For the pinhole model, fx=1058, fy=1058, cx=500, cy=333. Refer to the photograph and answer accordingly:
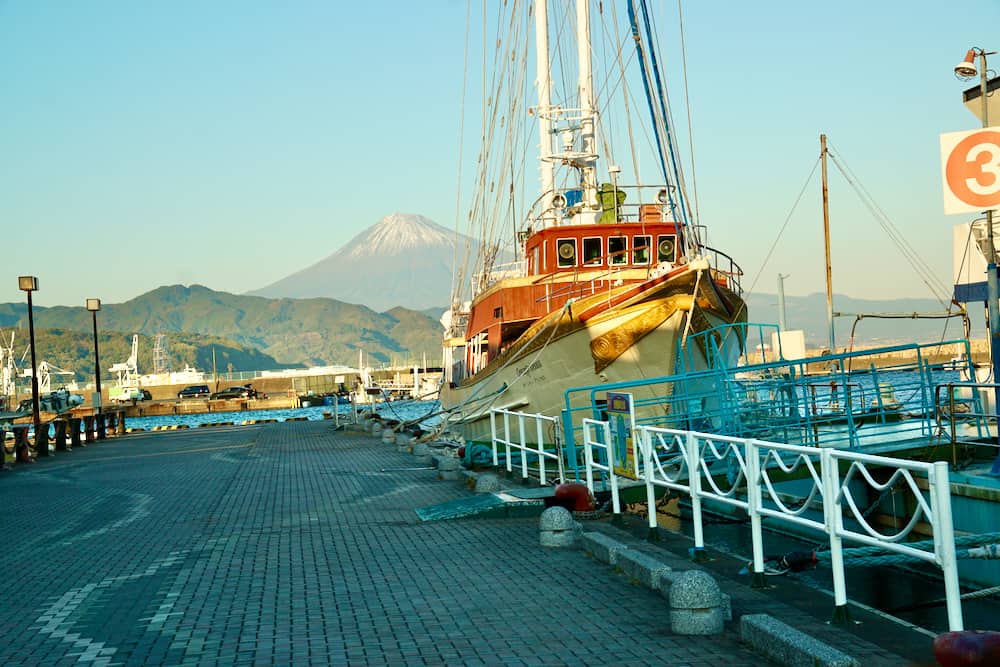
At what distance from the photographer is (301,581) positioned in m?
9.04

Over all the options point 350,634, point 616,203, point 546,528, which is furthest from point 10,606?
point 616,203

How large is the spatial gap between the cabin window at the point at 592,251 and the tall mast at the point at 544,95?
11.7 ft

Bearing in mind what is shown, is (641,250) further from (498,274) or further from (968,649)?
(968,649)

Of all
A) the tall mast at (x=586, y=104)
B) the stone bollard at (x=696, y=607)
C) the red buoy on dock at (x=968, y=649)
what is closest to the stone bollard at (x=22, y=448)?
the tall mast at (x=586, y=104)

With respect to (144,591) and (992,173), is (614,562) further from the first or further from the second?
(992,173)

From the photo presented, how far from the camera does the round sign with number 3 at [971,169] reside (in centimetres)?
1011

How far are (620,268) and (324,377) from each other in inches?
5268

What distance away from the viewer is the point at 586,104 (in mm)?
30375

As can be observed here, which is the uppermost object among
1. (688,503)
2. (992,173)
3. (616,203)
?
Answer: (616,203)

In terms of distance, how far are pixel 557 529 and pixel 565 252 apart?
1640 cm

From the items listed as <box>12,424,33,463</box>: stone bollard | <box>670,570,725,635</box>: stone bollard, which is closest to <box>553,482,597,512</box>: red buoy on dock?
<box>670,570,725,635</box>: stone bollard

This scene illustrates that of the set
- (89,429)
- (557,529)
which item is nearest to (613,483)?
(557,529)

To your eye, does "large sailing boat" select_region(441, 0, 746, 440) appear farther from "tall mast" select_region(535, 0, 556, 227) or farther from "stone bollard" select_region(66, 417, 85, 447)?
"stone bollard" select_region(66, 417, 85, 447)

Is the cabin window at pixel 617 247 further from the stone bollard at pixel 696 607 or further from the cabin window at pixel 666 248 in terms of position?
the stone bollard at pixel 696 607
